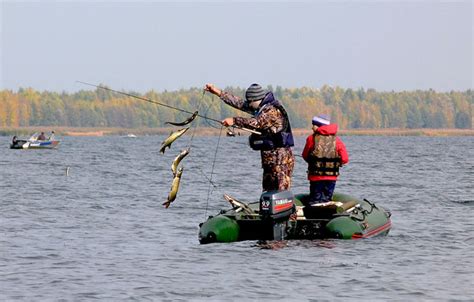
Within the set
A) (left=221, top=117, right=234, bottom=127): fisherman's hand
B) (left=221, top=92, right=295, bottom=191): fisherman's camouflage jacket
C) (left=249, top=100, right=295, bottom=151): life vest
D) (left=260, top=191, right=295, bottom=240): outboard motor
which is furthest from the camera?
(left=249, top=100, right=295, bottom=151): life vest

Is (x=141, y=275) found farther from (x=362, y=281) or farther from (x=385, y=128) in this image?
(x=385, y=128)

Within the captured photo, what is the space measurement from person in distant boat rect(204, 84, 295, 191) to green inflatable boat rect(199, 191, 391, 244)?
482 mm

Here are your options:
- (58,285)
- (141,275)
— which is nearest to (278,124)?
(141,275)

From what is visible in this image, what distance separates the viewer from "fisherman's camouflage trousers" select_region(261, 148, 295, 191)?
16672 mm

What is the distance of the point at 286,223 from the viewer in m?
16.4

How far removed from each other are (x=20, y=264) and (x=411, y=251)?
595cm

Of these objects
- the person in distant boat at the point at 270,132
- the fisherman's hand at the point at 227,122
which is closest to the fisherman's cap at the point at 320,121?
the person in distant boat at the point at 270,132

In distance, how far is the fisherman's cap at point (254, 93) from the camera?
16.8 m

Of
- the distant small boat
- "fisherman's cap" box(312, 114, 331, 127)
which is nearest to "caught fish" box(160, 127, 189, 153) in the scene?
"fisherman's cap" box(312, 114, 331, 127)

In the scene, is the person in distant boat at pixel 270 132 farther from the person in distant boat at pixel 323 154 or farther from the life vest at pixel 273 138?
the person in distant boat at pixel 323 154

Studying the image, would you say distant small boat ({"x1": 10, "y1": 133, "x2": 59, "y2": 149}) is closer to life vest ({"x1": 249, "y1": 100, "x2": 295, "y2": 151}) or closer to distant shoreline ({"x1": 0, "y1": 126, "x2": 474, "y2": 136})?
life vest ({"x1": 249, "y1": 100, "x2": 295, "y2": 151})

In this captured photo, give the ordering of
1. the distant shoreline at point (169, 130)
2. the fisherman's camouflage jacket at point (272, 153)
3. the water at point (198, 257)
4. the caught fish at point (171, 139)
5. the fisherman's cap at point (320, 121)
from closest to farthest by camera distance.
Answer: the water at point (198, 257)
the caught fish at point (171, 139)
the fisherman's camouflage jacket at point (272, 153)
the fisherman's cap at point (320, 121)
the distant shoreline at point (169, 130)

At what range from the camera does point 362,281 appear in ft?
44.0

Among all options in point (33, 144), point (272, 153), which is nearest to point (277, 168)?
point (272, 153)
